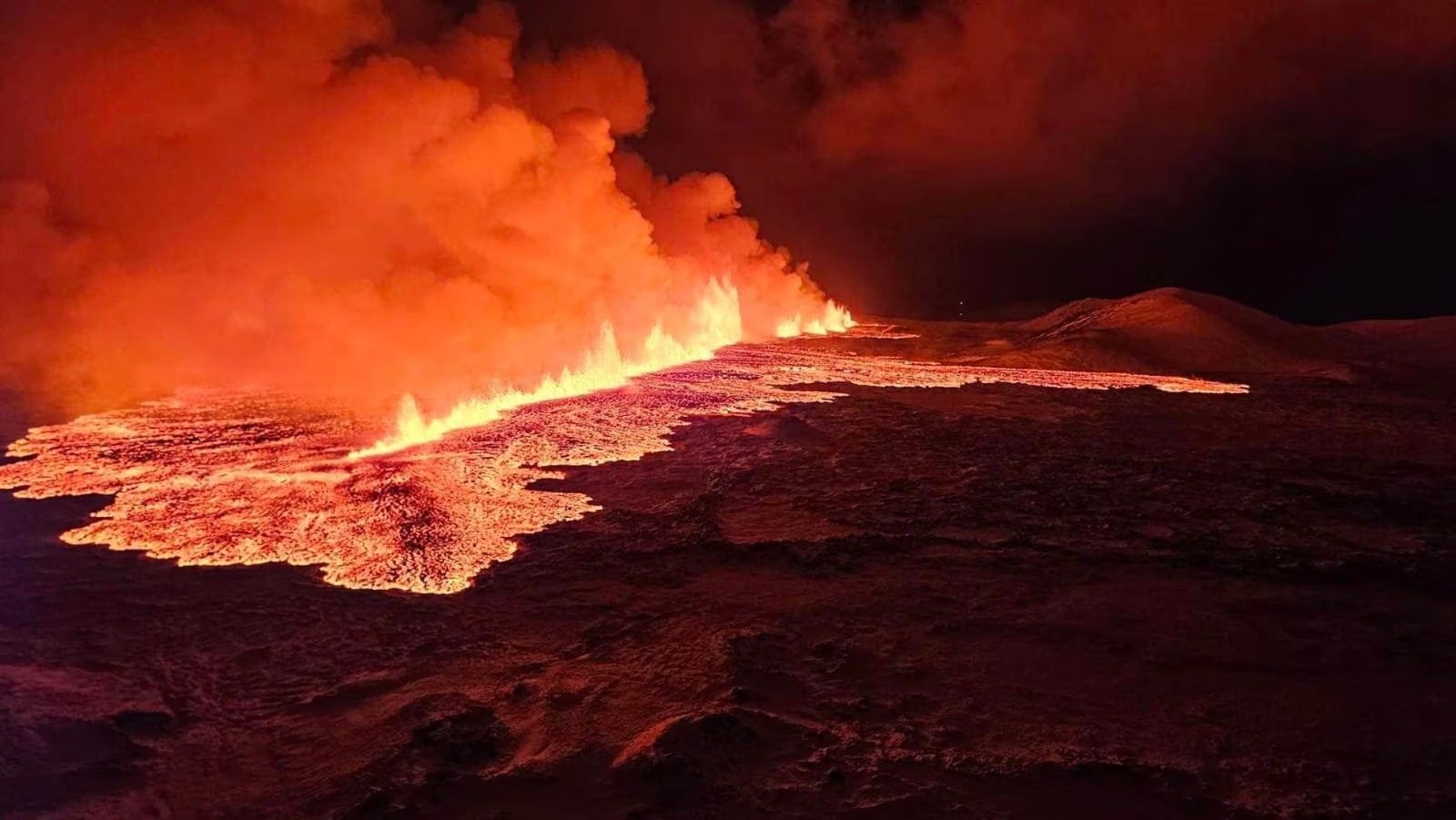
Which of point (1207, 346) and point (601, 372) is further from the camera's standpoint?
point (1207, 346)

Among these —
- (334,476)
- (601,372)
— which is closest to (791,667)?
(334,476)

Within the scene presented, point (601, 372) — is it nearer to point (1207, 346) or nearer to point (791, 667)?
point (791, 667)

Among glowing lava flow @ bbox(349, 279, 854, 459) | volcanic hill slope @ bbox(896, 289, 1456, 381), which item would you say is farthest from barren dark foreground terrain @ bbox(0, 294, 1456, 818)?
volcanic hill slope @ bbox(896, 289, 1456, 381)

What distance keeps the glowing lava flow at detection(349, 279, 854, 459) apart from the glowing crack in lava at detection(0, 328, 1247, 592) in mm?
310

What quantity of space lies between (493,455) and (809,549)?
20.1ft

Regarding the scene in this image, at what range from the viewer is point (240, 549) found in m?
7.71

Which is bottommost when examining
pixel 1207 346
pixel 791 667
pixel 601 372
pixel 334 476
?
pixel 791 667

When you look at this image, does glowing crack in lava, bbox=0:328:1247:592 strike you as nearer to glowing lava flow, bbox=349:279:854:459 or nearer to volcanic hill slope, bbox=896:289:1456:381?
glowing lava flow, bbox=349:279:854:459

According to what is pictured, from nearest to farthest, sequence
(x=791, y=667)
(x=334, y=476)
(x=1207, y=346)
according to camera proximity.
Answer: (x=791, y=667), (x=334, y=476), (x=1207, y=346)

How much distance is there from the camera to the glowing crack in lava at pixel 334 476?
7.75 metres

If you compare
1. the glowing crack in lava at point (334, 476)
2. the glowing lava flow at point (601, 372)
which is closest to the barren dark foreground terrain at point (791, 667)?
the glowing crack in lava at point (334, 476)

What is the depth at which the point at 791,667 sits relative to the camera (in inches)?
207

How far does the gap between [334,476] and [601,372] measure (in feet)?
40.9

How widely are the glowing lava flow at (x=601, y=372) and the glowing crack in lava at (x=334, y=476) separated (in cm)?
31
